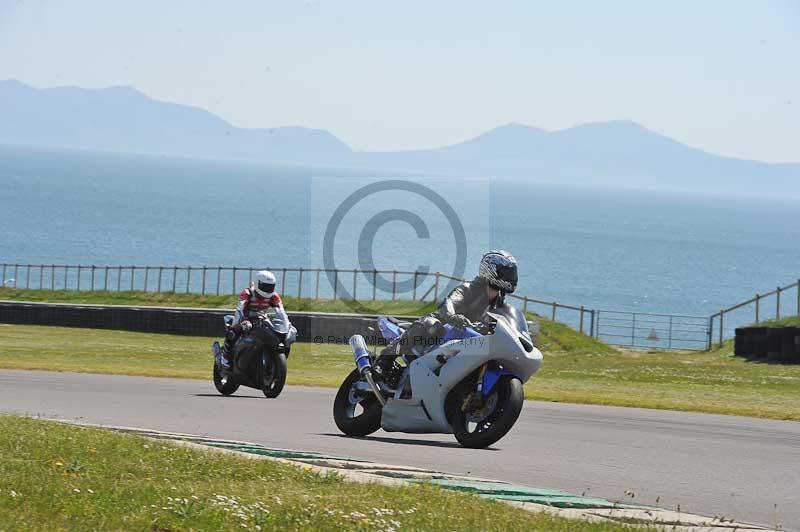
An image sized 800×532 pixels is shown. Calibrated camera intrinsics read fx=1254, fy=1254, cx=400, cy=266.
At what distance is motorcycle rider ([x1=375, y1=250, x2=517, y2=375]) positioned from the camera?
12016mm

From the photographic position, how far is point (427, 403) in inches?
480

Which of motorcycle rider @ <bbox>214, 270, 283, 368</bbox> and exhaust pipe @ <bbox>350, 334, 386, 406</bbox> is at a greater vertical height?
motorcycle rider @ <bbox>214, 270, 283, 368</bbox>

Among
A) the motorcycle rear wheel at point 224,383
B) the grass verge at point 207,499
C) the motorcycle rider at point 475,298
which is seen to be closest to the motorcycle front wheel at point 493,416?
the motorcycle rider at point 475,298

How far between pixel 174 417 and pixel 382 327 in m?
3.58

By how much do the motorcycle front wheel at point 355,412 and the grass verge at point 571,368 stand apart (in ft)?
21.5

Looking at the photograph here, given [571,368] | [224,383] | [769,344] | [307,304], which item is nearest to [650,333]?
[307,304]

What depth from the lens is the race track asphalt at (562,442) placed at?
32.7 feet

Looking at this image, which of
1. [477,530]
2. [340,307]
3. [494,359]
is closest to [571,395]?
[494,359]

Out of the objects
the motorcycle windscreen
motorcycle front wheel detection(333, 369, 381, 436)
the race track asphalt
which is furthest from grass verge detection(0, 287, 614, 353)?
motorcycle front wheel detection(333, 369, 381, 436)

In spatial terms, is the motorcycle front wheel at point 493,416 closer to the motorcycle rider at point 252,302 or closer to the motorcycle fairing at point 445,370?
the motorcycle fairing at point 445,370

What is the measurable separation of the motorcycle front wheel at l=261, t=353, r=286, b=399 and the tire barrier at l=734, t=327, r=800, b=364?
15577 mm

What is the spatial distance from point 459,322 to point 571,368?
1904cm

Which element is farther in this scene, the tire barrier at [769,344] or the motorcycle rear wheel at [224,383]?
the tire barrier at [769,344]

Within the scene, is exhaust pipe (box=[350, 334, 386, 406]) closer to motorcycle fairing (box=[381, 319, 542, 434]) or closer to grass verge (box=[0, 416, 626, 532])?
motorcycle fairing (box=[381, 319, 542, 434])
